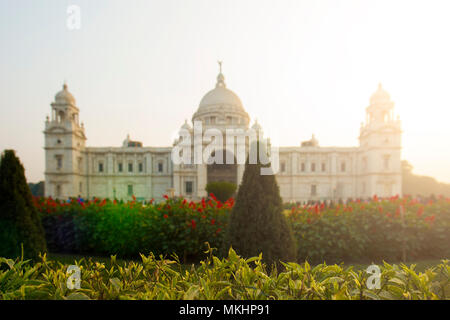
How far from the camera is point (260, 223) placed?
3.86 metres

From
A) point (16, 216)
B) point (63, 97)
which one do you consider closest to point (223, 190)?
point (16, 216)

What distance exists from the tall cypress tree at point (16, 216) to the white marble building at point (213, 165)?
28.6 m

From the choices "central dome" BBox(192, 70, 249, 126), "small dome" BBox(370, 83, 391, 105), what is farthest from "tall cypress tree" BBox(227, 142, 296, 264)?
"small dome" BBox(370, 83, 391, 105)

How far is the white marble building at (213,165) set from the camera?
35906 mm

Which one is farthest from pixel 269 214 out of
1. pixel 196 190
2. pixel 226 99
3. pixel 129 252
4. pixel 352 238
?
pixel 226 99

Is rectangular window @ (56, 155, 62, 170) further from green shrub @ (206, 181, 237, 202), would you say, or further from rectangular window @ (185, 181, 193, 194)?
green shrub @ (206, 181, 237, 202)

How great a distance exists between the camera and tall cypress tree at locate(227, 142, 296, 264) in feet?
12.3

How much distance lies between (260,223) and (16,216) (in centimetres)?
510

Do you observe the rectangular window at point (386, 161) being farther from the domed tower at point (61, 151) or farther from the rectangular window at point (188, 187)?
the domed tower at point (61, 151)

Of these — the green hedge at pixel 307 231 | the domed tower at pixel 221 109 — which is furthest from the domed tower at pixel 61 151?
the green hedge at pixel 307 231

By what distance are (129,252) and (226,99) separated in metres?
41.5

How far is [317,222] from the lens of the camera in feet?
20.5

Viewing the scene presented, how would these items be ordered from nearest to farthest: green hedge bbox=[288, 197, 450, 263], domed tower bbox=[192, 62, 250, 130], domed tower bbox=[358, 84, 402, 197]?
green hedge bbox=[288, 197, 450, 263] < domed tower bbox=[358, 84, 402, 197] < domed tower bbox=[192, 62, 250, 130]
